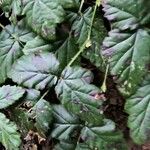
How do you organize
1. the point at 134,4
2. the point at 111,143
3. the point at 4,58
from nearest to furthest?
the point at 134,4 → the point at 111,143 → the point at 4,58

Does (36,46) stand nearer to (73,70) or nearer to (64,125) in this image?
(73,70)

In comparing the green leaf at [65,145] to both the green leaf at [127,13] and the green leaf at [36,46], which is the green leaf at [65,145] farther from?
the green leaf at [127,13]

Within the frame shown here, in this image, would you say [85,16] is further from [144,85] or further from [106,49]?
[144,85]

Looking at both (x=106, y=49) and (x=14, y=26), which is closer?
(x=106, y=49)

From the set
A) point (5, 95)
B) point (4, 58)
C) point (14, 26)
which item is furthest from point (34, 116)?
point (14, 26)

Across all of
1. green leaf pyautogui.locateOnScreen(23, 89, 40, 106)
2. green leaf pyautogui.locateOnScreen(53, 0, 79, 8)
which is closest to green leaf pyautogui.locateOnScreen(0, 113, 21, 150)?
green leaf pyautogui.locateOnScreen(23, 89, 40, 106)

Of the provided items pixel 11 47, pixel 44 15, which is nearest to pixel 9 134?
pixel 11 47
